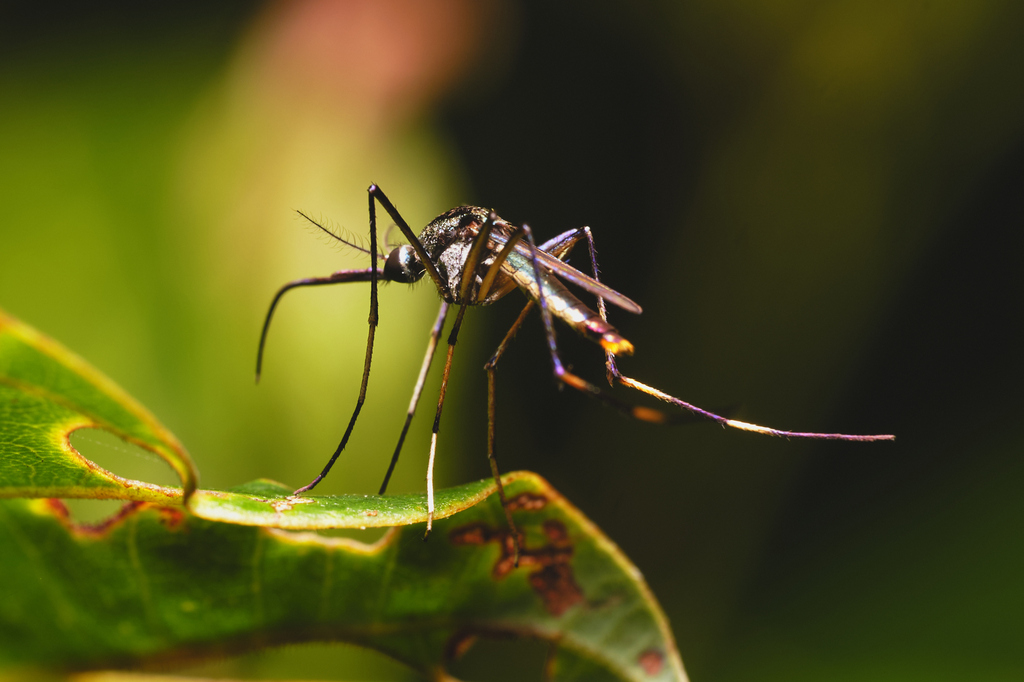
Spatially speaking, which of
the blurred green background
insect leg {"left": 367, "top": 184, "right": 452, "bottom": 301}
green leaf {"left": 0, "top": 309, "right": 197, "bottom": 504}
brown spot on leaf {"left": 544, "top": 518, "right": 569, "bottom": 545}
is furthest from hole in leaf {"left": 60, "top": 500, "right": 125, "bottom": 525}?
brown spot on leaf {"left": 544, "top": 518, "right": 569, "bottom": 545}

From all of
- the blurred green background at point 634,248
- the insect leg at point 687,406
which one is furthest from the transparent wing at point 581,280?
the blurred green background at point 634,248

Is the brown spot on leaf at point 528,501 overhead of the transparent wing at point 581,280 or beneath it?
beneath

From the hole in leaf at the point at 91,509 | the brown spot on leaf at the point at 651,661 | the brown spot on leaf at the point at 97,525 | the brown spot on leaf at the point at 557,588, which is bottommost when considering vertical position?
the hole in leaf at the point at 91,509

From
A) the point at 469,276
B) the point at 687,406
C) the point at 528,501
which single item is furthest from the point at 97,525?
the point at 687,406

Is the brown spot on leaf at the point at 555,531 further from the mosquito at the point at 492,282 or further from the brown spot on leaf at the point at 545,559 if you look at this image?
the mosquito at the point at 492,282

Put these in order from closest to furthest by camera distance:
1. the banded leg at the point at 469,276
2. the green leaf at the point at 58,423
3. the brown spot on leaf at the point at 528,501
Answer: the green leaf at the point at 58,423, the brown spot on leaf at the point at 528,501, the banded leg at the point at 469,276

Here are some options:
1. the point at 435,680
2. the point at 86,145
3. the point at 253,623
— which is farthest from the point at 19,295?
the point at 435,680
